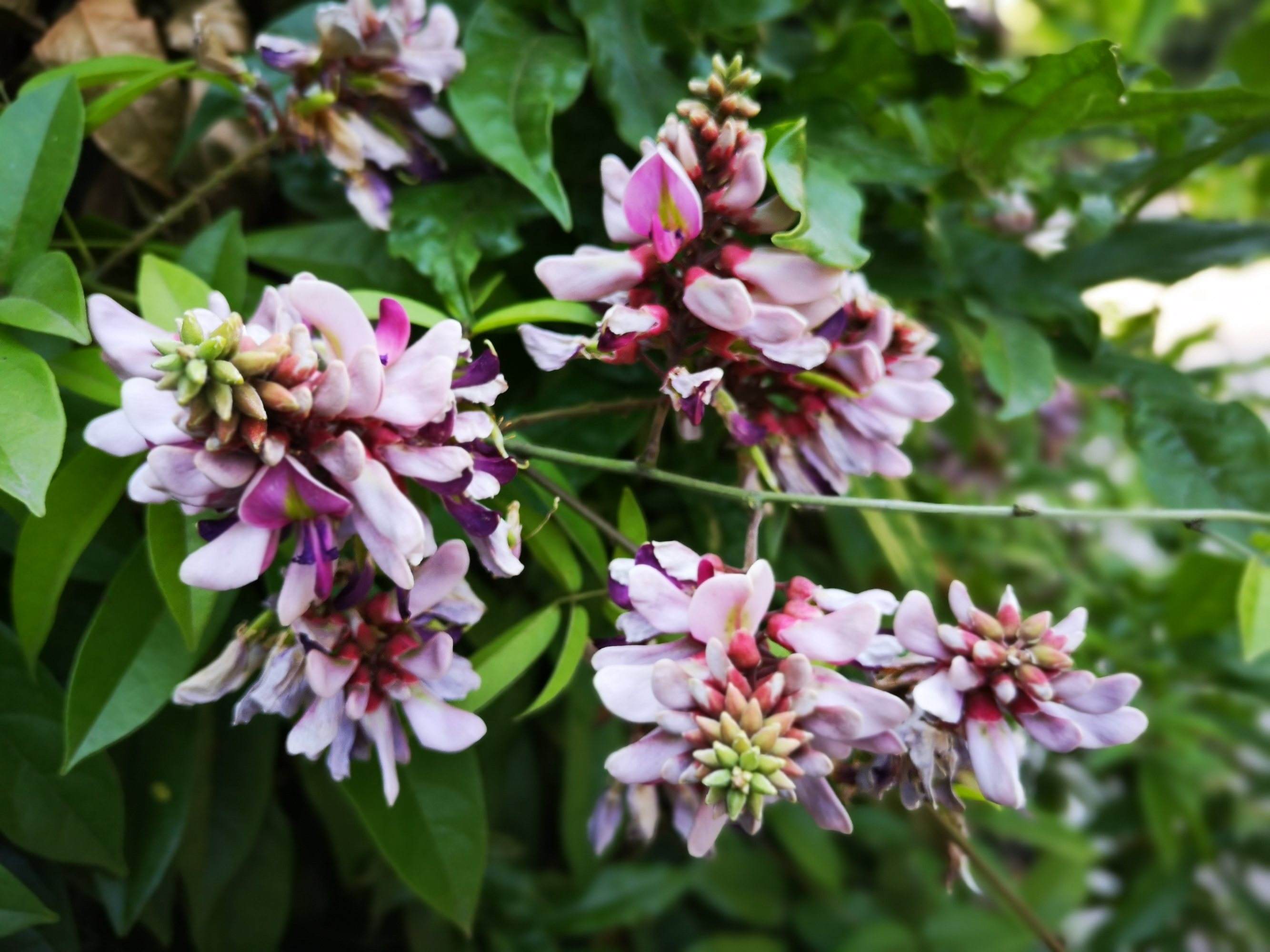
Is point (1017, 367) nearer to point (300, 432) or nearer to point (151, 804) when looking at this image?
point (300, 432)

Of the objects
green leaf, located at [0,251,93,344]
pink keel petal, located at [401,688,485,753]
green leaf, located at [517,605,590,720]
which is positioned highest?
green leaf, located at [0,251,93,344]

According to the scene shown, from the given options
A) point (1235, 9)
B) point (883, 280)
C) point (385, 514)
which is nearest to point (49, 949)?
point (385, 514)

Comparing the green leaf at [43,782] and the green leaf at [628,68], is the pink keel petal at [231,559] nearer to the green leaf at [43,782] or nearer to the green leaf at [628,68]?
the green leaf at [43,782]

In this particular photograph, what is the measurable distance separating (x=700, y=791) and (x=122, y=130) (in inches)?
18.5

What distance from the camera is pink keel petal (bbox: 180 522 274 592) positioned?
299 mm

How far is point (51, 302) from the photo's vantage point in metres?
0.36

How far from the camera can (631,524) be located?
16.6 inches

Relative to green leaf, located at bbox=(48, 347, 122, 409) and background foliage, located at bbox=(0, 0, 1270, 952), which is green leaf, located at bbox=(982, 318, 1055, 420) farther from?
green leaf, located at bbox=(48, 347, 122, 409)

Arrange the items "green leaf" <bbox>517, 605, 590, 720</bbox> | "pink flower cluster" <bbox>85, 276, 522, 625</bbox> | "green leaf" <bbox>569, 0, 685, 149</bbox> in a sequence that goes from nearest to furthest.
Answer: "pink flower cluster" <bbox>85, 276, 522, 625</bbox> → "green leaf" <bbox>517, 605, 590, 720</bbox> → "green leaf" <bbox>569, 0, 685, 149</bbox>

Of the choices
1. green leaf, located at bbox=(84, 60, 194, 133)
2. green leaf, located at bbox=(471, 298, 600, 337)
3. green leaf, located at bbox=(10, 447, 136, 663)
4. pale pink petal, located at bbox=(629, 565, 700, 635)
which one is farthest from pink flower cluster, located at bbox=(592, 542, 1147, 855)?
green leaf, located at bbox=(84, 60, 194, 133)

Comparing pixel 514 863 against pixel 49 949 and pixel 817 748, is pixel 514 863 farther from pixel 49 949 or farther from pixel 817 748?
pixel 817 748

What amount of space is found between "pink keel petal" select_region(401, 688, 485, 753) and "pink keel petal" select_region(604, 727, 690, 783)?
7cm

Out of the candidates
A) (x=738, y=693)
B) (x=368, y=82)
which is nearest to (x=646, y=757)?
(x=738, y=693)

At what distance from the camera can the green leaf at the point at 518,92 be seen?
0.45 meters
